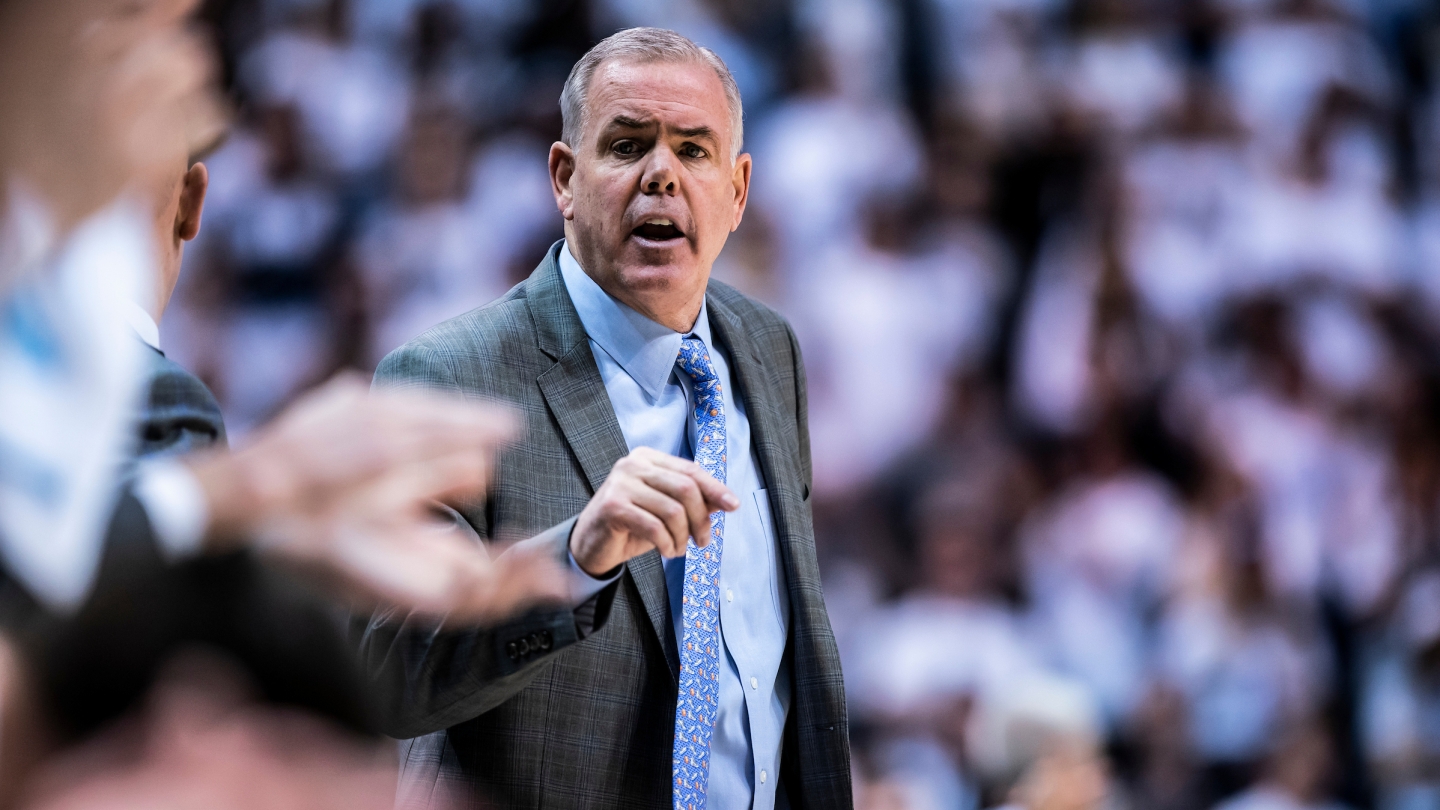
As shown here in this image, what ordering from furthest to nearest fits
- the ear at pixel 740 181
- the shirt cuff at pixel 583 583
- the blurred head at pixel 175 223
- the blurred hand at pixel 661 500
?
the ear at pixel 740 181
the shirt cuff at pixel 583 583
the blurred hand at pixel 661 500
the blurred head at pixel 175 223

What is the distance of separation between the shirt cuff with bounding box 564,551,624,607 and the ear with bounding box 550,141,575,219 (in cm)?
80

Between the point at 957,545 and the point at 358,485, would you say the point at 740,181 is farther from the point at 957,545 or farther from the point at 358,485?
the point at 957,545

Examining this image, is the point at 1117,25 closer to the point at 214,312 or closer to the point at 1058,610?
the point at 1058,610

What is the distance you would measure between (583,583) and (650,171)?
2.51 ft

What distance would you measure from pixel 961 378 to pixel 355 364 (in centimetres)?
196

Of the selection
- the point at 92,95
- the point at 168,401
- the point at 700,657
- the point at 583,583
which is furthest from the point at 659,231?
the point at 92,95

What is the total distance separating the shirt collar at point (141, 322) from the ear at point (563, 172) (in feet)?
4.62

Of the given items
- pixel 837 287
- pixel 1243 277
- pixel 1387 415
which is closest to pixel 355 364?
pixel 837 287

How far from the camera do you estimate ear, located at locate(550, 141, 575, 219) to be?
212 centimetres

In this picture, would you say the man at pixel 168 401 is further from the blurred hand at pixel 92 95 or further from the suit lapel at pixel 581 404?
the suit lapel at pixel 581 404

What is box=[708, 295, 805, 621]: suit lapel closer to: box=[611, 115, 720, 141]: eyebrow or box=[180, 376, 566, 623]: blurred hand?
box=[611, 115, 720, 141]: eyebrow

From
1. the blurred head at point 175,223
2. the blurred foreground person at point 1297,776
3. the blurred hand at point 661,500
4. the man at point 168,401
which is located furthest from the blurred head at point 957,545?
the man at point 168,401

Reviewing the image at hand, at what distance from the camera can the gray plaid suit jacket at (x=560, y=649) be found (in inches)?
59.9

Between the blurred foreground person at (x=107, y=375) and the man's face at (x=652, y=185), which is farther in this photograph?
the man's face at (x=652, y=185)
